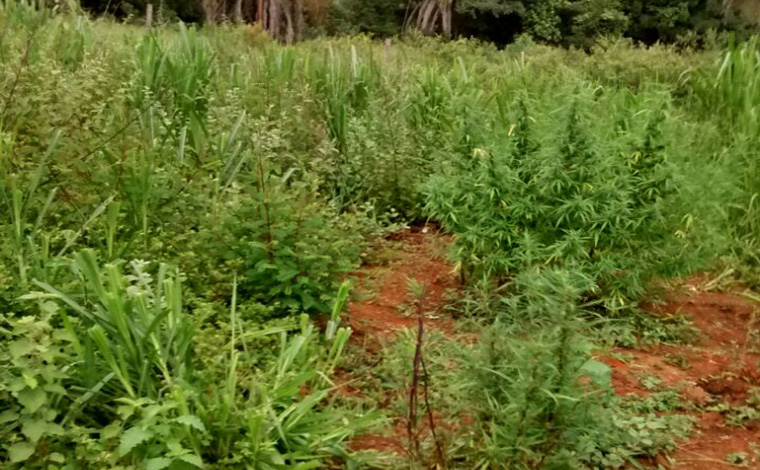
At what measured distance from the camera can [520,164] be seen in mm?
3666

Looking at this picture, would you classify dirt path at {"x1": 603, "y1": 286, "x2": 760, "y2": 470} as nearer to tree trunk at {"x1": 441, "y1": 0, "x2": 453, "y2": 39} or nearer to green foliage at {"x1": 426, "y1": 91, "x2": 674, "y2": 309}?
green foliage at {"x1": 426, "y1": 91, "x2": 674, "y2": 309}

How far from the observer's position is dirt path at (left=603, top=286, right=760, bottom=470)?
2.73 meters

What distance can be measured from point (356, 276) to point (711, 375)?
65.0 inches

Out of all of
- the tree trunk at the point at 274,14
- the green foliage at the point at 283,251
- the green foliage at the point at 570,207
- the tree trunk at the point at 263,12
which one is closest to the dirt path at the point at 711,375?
the green foliage at the point at 570,207

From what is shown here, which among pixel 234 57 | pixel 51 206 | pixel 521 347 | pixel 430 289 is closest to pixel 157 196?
pixel 51 206

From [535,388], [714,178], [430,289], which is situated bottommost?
[430,289]

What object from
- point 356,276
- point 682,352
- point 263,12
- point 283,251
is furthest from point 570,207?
point 263,12

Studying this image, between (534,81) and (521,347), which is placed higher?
(534,81)

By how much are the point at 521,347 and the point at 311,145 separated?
2882mm

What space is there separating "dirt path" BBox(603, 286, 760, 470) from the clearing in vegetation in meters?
0.01

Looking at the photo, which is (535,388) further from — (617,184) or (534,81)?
(534,81)

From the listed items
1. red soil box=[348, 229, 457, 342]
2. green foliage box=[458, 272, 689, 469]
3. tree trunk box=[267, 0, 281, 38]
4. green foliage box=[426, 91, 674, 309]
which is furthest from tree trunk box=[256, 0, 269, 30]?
green foliage box=[458, 272, 689, 469]

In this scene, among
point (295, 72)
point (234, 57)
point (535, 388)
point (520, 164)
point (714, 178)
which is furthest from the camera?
point (234, 57)

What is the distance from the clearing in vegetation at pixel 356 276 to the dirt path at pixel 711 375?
0.01 m
